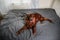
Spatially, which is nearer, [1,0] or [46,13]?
[46,13]

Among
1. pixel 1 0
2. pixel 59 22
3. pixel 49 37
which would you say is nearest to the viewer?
pixel 49 37

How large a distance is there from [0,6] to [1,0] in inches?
5.7

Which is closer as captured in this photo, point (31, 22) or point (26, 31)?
point (26, 31)

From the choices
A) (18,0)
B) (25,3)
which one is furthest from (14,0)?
(25,3)

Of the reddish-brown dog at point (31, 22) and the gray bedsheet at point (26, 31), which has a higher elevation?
the reddish-brown dog at point (31, 22)

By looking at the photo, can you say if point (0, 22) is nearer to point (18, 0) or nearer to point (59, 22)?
point (18, 0)

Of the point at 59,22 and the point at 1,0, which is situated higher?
the point at 1,0

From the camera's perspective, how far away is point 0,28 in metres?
1.82

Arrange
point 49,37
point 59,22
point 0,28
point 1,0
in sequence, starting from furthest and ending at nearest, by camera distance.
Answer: point 1,0 < point 59,22 < point 0,28 < point 49,37

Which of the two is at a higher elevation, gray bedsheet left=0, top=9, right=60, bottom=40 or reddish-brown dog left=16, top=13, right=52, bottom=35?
reddish-brown dog left=16, top=13, right=52, bottom=35

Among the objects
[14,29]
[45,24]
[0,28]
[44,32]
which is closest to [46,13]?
[45,24]

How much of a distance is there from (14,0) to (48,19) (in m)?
1.02

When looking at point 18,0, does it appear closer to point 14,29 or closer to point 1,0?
point 1,0

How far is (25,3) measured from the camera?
2645mm
